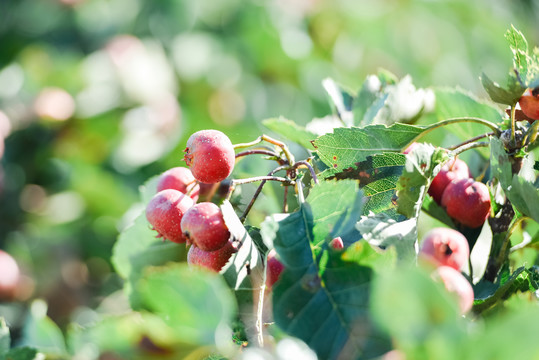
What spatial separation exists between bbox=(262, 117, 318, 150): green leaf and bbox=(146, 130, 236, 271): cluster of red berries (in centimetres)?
10

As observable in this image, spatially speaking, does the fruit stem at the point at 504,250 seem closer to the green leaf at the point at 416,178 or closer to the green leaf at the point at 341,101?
the green leaf at the point at 416,178

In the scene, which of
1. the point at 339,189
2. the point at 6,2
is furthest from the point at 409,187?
the point at 6,2

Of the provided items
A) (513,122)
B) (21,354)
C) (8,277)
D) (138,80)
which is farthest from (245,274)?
(138,80)

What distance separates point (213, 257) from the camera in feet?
2.43

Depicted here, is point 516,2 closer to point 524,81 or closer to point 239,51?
point 239,51

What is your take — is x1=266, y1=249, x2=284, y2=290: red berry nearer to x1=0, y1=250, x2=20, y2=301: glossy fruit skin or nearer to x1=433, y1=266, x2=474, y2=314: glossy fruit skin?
x1=433, y1=266, x2=474, y2=314: glossy fruit skin

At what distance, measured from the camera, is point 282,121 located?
2.93ft

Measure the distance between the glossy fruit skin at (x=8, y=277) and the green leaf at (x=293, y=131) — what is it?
1.34m

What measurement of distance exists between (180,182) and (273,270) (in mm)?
237

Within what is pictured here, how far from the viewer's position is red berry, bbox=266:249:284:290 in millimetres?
697

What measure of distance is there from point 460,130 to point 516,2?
434 centimetres

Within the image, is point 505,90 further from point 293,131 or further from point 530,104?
point 293,131

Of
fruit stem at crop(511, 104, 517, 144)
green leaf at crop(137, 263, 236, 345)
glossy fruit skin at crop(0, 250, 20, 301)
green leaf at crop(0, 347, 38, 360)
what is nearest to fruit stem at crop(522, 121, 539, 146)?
fruit stem at crop(511, 104, 517, 144)

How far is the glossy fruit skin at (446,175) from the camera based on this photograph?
2.64 feet
